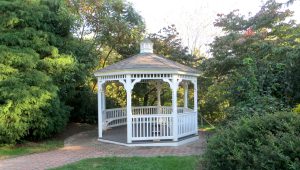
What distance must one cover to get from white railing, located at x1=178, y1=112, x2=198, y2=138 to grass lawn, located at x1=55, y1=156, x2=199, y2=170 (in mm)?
2605

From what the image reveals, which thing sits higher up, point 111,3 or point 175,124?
point 111,3

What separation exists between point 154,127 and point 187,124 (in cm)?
136

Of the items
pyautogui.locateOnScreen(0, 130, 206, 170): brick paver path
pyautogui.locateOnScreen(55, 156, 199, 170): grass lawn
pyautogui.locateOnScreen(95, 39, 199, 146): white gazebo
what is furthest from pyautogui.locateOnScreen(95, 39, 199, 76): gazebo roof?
pyautogui.locateOnScreen(55, 156, 199, 170): grass lawn

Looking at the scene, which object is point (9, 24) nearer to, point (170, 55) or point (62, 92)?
point (62, 92)

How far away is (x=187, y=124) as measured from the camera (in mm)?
11422

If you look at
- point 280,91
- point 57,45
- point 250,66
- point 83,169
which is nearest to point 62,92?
point 57,45

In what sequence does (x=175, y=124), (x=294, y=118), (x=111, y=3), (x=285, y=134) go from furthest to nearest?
(x=111, y=3), (x=175, y=124), (x=294, y=118), (x=285, y=134)

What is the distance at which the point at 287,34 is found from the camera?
41.0 feet

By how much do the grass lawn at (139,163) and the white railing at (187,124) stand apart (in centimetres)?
260

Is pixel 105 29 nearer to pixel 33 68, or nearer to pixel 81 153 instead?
pixel 33 68

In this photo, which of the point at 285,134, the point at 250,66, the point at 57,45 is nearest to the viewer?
the point at 285,134

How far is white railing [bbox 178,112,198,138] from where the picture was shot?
431 inches

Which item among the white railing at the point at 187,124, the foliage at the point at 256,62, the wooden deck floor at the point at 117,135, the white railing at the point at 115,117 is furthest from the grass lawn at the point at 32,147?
the foliage at the point at 256,62

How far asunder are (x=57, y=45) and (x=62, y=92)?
192 cm
